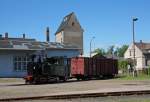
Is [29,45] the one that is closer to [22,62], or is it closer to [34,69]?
[22,62]

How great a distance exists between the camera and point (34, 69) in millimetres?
41469

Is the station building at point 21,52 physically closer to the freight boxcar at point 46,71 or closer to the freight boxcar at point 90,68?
the freight boxcar at point 90,68

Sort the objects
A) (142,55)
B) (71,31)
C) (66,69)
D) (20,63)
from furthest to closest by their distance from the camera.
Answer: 1. (142,55)
2. (71,31)
3. (20,63)
4. (66,69)

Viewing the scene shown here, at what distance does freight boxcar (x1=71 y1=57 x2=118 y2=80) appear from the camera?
165 feet

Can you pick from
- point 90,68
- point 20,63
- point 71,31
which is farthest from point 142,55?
point 90,68

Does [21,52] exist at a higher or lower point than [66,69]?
higher

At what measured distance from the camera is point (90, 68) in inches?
2009

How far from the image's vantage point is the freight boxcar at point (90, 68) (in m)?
50.2

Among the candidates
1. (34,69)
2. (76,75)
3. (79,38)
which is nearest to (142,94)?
(34,69)

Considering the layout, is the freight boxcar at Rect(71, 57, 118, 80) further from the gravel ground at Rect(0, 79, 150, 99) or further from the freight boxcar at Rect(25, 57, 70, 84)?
the gravel ground at Rect(0, 79, 150, 99)

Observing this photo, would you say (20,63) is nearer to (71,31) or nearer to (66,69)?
(66,69)

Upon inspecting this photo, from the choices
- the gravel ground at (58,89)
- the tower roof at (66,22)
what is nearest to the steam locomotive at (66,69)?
the gravel ground at (58,89)

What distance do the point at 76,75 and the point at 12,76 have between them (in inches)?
457

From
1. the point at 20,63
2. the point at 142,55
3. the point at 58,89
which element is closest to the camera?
the point at 58,89
